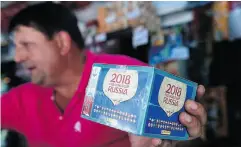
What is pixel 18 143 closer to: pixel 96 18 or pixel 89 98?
pixel 96 18

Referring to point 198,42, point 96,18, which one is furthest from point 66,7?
point 198,42

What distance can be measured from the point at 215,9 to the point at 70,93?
67 centimetres

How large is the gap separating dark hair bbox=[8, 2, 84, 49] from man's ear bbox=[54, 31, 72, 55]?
17 millimetres

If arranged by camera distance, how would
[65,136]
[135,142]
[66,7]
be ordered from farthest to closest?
[66,7]
[65,136]
[135,142]

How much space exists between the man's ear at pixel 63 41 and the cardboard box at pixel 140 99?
0.51 metres

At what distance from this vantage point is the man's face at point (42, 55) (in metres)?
1.25

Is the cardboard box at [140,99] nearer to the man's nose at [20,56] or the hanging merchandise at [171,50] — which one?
the hanging merchandise at [171,50]

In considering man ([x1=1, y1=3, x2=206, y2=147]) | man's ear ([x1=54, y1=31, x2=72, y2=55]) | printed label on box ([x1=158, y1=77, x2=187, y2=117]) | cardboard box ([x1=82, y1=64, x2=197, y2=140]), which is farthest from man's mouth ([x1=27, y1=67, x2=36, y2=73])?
printed label on box ([x1=158, y1=77, x2=187, y2=117])

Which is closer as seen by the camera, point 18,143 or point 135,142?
point 135,142

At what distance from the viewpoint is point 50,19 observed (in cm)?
123

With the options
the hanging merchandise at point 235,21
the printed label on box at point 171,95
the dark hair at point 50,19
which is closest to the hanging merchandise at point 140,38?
the dark hair at point 50,19

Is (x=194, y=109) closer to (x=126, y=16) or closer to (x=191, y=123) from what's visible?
(x=191, y=123)

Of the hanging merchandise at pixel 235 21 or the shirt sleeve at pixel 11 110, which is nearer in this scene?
the hanging merchandise at pixel 235 21

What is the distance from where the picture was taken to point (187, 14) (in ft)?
4.05
